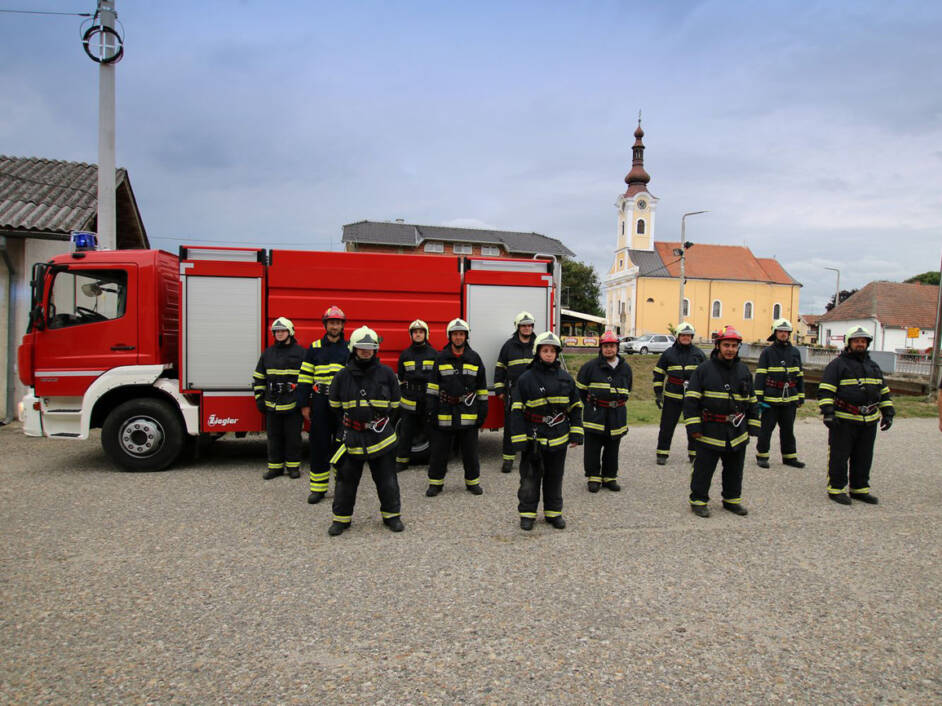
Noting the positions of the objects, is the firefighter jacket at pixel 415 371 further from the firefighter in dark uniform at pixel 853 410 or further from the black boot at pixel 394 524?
the firefighter in dark uniform at pixel 853 410

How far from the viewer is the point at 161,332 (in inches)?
272

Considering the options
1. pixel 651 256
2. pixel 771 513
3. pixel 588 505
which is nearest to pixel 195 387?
pixel 588 505

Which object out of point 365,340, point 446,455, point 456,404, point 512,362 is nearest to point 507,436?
point 512,362

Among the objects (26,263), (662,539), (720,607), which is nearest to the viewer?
(720,607)

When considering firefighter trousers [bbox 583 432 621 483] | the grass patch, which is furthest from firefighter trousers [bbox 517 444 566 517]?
the grass patch

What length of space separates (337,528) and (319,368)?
1756mm

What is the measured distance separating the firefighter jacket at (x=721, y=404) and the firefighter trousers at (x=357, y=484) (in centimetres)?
273

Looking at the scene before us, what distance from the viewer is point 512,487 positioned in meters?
6.41

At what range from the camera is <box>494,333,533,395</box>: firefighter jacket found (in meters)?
6.66

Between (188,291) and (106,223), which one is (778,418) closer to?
(188,291)

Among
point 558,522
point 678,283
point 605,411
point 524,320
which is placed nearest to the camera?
point 558,522

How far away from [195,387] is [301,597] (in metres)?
3.94

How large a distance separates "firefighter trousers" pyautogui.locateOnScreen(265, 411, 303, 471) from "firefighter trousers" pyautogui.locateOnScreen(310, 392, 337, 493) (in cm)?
79

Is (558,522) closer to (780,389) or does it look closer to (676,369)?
(676,369)
